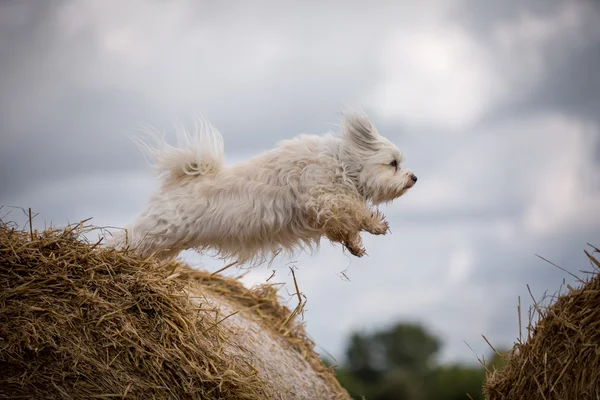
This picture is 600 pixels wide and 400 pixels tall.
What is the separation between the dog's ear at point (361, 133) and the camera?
732cm

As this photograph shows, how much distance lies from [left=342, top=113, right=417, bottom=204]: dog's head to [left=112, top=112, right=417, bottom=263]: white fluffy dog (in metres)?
0.01

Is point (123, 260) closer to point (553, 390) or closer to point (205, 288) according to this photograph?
point (205, 288)

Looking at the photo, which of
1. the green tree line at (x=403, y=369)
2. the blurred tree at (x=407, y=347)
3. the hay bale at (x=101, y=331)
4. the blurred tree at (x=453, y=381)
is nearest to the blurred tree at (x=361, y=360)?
the green tree line at (x=403, y=369)

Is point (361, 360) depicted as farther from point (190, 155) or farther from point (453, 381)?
point (190, 155)

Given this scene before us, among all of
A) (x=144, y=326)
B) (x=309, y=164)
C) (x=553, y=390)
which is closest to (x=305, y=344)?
(x=309, y=164)

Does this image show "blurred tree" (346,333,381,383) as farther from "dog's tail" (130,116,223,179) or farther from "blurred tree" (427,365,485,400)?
"dog's tail" (130,116,223,179)

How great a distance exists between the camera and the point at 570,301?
5129 millimetres

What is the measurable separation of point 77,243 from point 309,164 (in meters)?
2.49

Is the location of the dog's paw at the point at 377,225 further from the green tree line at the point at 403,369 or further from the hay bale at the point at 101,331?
the green tree line at the point at 403,369

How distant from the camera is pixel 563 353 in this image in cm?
507

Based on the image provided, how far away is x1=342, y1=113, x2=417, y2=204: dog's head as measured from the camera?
7.21 metres

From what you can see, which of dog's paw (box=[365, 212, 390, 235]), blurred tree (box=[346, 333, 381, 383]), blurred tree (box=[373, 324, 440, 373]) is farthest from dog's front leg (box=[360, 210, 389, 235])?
blurred tree (box=[373, 324, 440, 373])

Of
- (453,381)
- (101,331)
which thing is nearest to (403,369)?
(453,381)

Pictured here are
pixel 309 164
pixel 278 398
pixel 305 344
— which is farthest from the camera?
pixel 305 344
